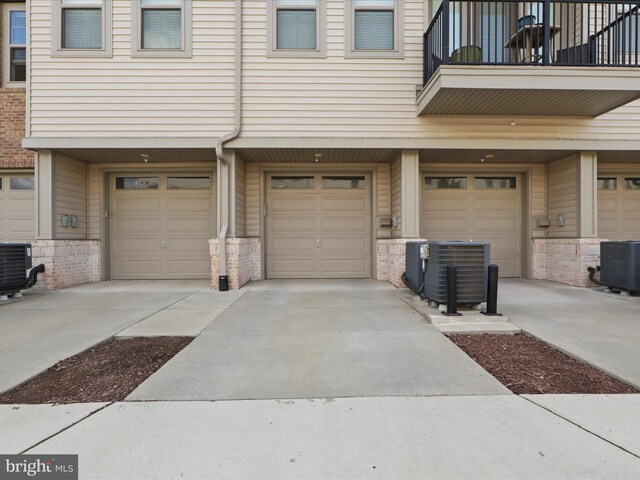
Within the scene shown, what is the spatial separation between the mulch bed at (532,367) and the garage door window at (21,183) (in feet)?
30.3

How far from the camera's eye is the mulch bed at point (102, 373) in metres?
2.35

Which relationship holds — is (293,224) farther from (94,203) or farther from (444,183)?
(94,203)

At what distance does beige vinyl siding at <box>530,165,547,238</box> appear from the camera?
7719 millimetres

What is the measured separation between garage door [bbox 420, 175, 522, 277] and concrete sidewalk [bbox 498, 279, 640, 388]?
5.07 feet

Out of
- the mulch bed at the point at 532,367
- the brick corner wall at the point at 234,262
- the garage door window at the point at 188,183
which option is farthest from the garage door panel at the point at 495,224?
the garage door window at the point at 188,183

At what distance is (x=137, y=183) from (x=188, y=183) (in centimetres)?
123

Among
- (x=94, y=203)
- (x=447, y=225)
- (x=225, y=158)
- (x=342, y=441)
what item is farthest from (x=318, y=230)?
(x=342, y=441)

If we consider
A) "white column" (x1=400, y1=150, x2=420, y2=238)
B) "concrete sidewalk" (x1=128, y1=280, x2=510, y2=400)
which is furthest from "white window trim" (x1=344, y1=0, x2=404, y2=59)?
"concrete sidewalk" (x1=128, y1=280, x2=510, y2=400)

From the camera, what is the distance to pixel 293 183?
7840 mm

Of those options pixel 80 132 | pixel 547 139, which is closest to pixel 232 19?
pixel 80 132

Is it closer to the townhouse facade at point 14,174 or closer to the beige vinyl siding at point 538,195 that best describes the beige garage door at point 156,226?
the townhouse facade at point 14,174

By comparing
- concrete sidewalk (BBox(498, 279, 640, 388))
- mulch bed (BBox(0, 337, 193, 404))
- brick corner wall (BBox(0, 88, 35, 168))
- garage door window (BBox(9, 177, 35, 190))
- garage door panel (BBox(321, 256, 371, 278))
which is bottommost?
mulch bed (BBox(0, 337, 193, 404))

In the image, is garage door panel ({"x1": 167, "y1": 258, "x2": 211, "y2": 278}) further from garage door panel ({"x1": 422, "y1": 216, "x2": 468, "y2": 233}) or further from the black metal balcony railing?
the black metal balcony railing

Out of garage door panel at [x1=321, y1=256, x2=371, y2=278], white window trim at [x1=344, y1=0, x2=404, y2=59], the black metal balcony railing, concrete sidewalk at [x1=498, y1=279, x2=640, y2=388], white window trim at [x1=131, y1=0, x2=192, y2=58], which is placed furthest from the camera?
garage door panel at [x1=321, y1=256, x2=371, y2=278]
